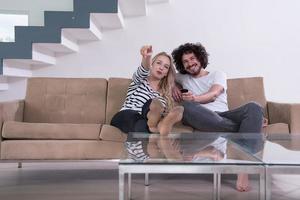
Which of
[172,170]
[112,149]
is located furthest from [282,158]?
[112,149]

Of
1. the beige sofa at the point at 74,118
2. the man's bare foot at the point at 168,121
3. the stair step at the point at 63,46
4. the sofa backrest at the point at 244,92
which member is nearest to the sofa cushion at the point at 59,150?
the beige sofa at the point at 74,118

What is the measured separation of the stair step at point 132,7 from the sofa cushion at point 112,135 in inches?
70.0

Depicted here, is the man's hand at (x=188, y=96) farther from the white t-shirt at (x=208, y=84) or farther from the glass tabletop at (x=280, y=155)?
the glass tabletop at (x=280, y=155)

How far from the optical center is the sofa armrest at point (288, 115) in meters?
2.72

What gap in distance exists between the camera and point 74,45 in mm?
4188

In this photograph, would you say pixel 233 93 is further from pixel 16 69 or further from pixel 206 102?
pixel 16 69

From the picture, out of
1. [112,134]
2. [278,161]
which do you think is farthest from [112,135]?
[278,161]

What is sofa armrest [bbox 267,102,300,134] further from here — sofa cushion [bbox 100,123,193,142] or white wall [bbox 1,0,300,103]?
white wall [bbox 1,0,300,103]

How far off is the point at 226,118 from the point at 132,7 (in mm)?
1909

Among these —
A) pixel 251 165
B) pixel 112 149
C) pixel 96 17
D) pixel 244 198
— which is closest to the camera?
pixel 251 165

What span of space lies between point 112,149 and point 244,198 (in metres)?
0.85

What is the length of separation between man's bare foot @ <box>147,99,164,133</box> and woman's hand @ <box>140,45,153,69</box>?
1.67ft

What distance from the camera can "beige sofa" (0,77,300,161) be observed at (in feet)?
8.09

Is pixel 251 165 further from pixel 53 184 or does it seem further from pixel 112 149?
pixel 53 184
